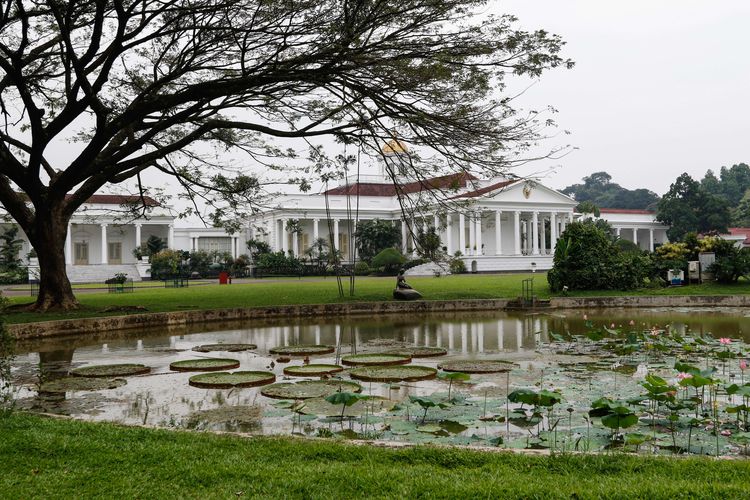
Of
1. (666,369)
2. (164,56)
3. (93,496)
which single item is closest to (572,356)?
(666,369)

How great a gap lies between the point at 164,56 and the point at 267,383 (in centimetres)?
1246

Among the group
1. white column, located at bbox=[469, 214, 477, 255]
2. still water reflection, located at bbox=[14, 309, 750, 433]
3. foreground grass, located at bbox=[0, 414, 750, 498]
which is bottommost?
still water reflection, located at bbox=[14, 309, 750, 433]

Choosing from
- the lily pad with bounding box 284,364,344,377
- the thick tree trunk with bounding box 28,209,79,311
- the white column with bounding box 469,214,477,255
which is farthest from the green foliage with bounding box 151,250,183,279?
the lily pad with bounding box 284,364,344,377

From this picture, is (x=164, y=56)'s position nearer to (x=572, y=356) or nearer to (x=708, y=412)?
(x=572, y=356)

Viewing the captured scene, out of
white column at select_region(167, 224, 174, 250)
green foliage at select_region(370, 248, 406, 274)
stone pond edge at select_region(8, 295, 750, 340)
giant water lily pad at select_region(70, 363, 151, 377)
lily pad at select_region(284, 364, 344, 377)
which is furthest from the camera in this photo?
white column at select_region(167, 224, 174, 250)

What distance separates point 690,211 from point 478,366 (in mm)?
61304

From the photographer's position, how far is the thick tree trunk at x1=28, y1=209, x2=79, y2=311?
16.6 metres

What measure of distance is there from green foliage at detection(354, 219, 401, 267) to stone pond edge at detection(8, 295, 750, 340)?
3289 cm

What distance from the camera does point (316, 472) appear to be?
393cm

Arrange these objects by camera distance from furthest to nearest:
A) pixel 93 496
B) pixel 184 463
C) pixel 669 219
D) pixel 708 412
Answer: pixel 669 219
pixel 708 412
pixel 184 463
pixel 93 496

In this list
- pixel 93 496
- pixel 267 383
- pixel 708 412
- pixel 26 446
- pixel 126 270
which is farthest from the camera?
pixel 126 270

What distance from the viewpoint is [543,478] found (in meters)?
3.81

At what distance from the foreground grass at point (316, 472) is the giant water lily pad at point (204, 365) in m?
4.16

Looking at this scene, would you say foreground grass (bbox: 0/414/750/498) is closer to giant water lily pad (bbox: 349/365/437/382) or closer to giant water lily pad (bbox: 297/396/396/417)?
giant water lily pad (bbox: 297/396/396/417)
